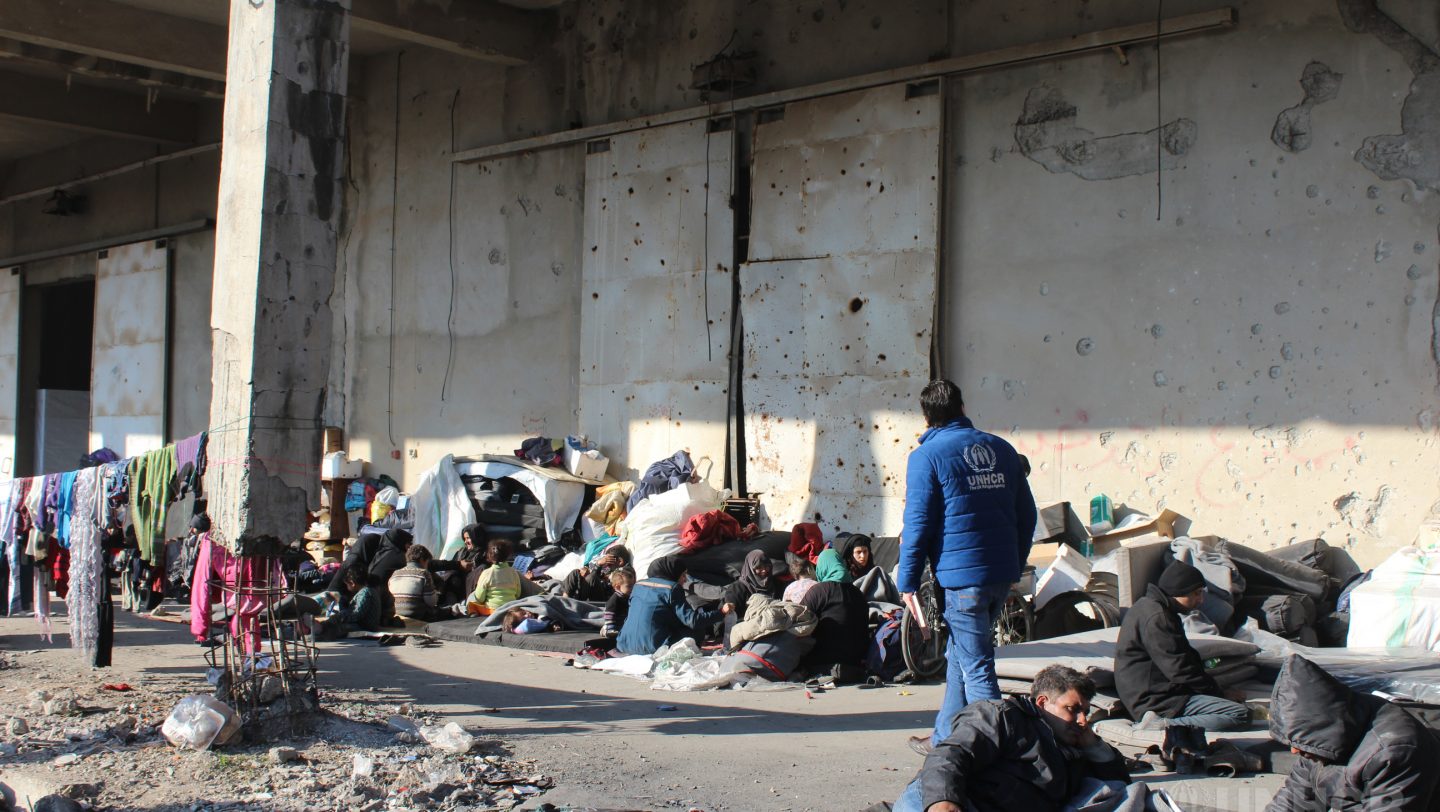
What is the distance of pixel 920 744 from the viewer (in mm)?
6012

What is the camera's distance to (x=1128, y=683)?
640 centimetres

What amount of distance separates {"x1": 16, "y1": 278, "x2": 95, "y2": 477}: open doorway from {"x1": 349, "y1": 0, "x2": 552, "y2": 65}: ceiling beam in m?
10.3

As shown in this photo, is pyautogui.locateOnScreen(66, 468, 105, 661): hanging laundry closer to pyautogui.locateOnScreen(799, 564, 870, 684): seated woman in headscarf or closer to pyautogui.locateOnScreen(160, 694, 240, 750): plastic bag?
pyautogui.locateOnScreen(160, 694, 240, 750): plastic bag

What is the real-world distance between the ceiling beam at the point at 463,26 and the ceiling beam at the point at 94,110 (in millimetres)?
4704

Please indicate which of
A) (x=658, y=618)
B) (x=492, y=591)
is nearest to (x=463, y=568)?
Answer: (x=492, y=591)

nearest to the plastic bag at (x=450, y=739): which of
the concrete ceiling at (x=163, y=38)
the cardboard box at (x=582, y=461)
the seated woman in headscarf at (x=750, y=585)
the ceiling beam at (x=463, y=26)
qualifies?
the seated woman in headscarf at (x=750, y=585)

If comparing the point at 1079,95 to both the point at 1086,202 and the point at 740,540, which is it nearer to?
the point at 1086,202

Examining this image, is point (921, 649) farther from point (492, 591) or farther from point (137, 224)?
point (137, 224)

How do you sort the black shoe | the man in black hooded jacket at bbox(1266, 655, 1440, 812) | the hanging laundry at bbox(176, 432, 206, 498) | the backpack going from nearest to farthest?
1. the man in black hooded jacket at bbox(1266, 655, 1440, 812)
2. the black shoe
3. the hanging laundry at bbox(176, 432, 206, 498)
4. the backpack

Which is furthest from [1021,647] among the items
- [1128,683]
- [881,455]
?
[881,455]

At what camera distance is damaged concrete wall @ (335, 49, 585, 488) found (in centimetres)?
1371

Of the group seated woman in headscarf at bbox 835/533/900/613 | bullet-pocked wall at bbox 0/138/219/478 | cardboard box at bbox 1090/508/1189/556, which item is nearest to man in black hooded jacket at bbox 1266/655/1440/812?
seated woman in headscarf at bbox 835/533/900/613

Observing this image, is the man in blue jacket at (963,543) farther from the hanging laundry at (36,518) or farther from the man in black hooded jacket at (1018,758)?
the hanging laundry at (36,518)

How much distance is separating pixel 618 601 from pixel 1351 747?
21.7 feet
